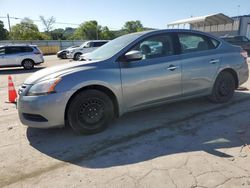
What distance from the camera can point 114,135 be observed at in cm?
389

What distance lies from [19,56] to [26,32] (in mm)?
56393

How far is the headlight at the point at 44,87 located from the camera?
3506 mm

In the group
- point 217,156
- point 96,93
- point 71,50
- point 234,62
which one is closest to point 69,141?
point 96,93

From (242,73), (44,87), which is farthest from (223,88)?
(44,87)

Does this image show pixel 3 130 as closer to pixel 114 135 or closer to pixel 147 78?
pixel 114 135

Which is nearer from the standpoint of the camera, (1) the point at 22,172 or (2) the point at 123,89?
(1) the point at 22,172

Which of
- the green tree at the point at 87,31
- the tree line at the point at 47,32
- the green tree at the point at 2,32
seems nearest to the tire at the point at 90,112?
the tree line at the point at 47,32

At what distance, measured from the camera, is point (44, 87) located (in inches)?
139

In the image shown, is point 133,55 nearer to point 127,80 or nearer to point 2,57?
point 127,80

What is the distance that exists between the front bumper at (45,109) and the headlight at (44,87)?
0.21 ft

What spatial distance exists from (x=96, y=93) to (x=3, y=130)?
6.42 feet

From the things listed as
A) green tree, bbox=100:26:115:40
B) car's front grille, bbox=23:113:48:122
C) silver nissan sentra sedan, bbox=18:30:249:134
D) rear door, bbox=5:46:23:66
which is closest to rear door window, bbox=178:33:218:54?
silver nissan sentra sedan, bbox=18:30:249:134

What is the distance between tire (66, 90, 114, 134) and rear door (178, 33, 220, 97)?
164cm

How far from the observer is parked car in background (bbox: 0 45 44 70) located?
14822 millimetres
